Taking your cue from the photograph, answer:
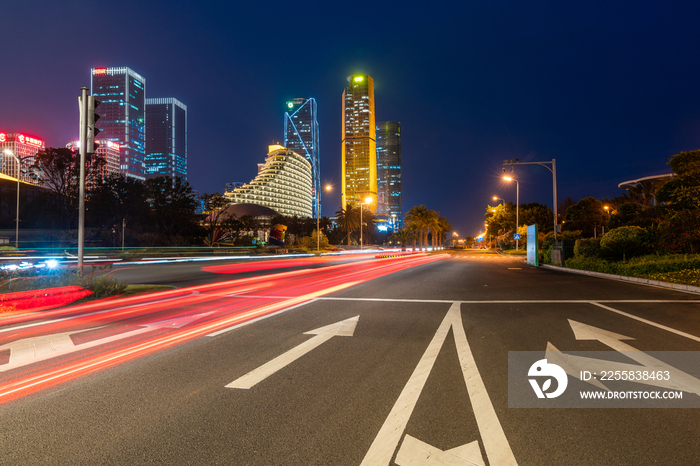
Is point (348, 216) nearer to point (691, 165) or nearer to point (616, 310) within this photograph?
point (691, 165)

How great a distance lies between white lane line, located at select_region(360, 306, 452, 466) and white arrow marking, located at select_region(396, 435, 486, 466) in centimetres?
10

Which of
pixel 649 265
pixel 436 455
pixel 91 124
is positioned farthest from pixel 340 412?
pixel 649 265

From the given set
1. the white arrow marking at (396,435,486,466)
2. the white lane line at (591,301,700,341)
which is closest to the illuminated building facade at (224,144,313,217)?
the white lane line at (591,301,700,341)

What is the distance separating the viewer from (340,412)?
3.41 m

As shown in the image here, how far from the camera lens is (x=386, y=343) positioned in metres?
5.77

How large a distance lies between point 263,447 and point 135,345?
12.8 feet

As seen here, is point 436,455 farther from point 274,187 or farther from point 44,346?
point 274,187

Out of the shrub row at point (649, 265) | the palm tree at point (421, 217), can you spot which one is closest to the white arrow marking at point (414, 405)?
the shrub row at point (649, 265)

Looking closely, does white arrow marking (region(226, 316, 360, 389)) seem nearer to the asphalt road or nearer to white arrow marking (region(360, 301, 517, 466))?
the asphalt road

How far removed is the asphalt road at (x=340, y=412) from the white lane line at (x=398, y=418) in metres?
0.01

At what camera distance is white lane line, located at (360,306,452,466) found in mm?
2705

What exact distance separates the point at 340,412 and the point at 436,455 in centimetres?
100

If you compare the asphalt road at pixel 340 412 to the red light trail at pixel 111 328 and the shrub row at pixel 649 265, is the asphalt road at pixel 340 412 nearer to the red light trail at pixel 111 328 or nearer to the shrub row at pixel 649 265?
the red light trail at pixel 111 328

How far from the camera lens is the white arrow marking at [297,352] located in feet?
13.8
